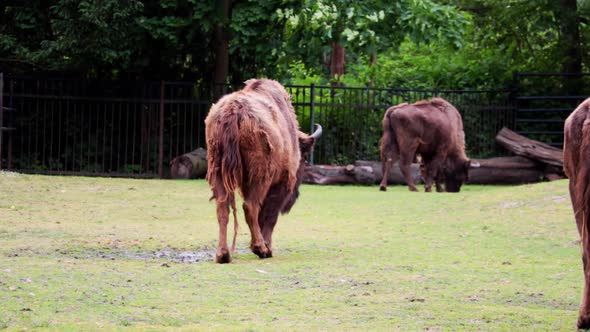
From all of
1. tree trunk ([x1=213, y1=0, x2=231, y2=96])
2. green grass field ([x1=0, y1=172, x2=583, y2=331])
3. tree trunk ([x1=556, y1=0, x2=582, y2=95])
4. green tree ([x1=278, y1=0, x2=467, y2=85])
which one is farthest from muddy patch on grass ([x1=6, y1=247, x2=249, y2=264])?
tree trunk ([x1=556, y1=0, x2=582, y2=95])

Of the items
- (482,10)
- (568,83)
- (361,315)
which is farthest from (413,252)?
(482,10)

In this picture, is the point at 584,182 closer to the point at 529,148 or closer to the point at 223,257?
the point at 223,257

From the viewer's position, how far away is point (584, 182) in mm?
6824

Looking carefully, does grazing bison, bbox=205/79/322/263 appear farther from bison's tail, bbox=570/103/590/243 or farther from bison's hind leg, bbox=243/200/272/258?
bison's tail, bbox=570/103/590/243

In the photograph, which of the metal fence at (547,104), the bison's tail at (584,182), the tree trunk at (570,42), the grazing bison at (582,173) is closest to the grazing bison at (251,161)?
the grazing bison at (582,173)

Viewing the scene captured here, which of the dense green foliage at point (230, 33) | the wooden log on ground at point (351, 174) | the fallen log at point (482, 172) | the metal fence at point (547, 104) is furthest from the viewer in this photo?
the metal fence at point (547, 104)

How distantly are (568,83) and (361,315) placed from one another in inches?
894

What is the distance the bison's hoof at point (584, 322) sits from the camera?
6.78 meters

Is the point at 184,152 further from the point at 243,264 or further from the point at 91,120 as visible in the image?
the point at 243,264

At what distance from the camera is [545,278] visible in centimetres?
973

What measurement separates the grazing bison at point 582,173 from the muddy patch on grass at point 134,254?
442cm

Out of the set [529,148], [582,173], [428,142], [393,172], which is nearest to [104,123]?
[393,172]

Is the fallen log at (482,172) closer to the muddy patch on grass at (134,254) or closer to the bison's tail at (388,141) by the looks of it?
the bison's tail at (388,141)

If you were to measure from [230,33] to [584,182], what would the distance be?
18.9 meters
